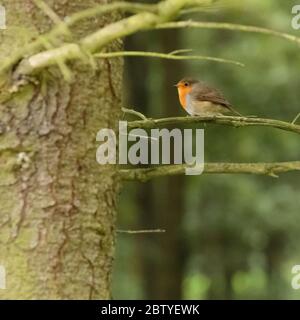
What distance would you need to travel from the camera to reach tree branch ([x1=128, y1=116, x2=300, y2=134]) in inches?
123

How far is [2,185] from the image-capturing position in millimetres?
2842

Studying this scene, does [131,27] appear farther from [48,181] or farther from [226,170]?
[226,170]

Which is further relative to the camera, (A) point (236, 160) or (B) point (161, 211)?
(B) point (161, 211)

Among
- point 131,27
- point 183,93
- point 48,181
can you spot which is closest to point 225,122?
point 48,181

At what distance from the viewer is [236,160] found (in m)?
10.6

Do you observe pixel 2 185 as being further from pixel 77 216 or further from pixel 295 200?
pixel 295 200

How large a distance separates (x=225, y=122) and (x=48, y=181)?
735 mm

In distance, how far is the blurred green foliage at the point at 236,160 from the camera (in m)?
10.3

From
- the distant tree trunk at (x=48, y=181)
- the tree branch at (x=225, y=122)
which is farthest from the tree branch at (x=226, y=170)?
the distant tree trunk at (x=48, y=181)

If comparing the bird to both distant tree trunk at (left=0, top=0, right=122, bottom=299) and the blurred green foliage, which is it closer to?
the blurred green foliage

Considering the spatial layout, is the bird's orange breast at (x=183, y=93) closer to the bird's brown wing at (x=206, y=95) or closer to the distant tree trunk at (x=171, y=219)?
the bird's brown wing at (x=206, y=95)

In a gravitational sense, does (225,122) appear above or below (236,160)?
below
